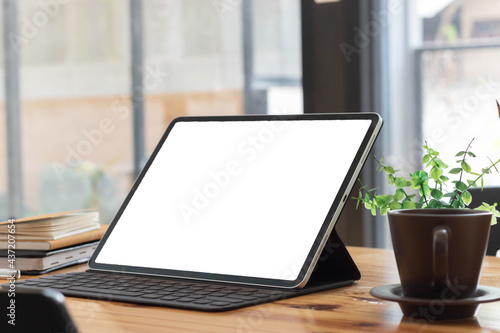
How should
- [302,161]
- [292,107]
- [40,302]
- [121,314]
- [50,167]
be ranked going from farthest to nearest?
1. [50,167]
2. [292,107]
3. [302,161]
4. [121,314]
5. [40,302]

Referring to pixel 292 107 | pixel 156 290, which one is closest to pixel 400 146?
pixel 292 107

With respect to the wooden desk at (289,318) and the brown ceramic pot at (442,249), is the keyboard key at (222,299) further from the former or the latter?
the brown ceramic pot at (442,249)

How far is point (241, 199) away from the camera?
0.98 m

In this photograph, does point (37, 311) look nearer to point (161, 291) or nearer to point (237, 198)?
point (161, 291)

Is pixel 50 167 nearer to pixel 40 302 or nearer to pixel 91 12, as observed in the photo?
pixel 91 12

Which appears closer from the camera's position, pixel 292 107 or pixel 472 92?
pixel 472 92

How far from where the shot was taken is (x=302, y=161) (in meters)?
0.95

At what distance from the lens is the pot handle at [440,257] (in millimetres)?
676

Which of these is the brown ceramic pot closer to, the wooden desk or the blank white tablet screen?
the wooden desk

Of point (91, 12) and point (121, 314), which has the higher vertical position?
point (91, 12)

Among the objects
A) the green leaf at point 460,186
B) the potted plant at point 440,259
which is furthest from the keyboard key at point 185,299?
the green leaf at point 460,186

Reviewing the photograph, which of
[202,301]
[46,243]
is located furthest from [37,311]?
[46,243]

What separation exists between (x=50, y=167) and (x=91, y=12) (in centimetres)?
92

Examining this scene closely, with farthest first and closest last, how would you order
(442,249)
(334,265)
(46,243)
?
1. (46,243)
2. (334,265)
3. (442,249)
